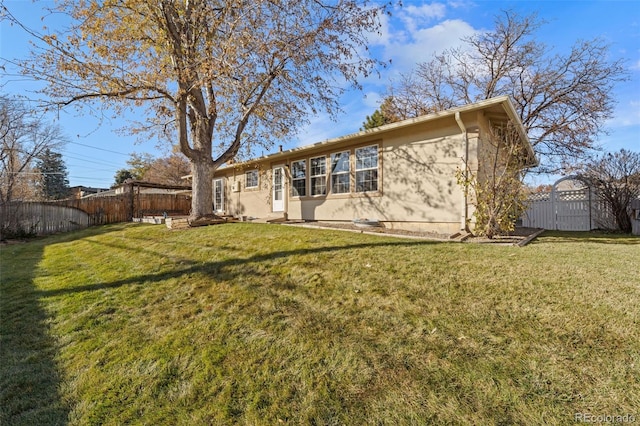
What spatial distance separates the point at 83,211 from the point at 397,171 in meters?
16.1

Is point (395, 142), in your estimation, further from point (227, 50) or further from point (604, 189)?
point (604, 189)

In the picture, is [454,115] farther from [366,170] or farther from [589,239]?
[589,239]

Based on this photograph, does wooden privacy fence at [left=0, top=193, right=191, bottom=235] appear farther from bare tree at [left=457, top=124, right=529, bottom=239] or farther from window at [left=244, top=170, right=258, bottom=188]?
bare tree at [left=457, top=124, right=529, bottom=239]

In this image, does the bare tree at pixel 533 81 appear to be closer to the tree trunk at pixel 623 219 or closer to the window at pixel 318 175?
the tree trunk at pixel 623 219

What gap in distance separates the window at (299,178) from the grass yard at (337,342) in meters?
6.28

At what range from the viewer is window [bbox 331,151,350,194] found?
9.71 metres

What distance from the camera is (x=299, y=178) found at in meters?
11.3

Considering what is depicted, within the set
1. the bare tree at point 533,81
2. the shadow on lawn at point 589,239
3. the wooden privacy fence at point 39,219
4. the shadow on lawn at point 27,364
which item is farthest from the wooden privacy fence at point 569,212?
the wooden privacy fence at point 39,219

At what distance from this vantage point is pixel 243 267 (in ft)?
16.1

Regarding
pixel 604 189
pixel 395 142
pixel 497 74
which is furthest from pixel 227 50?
pixel 497 74

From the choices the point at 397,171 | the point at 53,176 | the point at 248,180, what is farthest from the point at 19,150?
the point at 397,171

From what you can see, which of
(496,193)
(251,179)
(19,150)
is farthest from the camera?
(19,150)

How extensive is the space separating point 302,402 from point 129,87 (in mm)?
9853

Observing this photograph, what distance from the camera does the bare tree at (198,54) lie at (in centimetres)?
795
